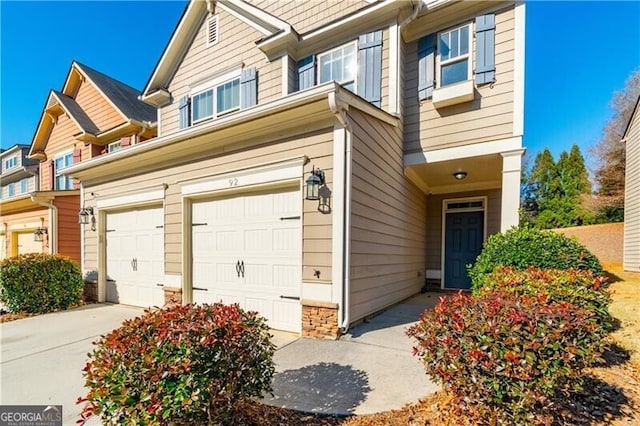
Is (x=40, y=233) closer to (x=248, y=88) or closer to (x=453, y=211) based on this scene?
(x=248, y=88)

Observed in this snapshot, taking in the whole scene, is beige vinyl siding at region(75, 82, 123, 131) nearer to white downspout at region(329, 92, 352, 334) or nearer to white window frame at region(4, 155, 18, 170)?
white window frame at region(4, 155, 18, 170)

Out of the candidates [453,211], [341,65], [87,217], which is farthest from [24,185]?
[453,211]

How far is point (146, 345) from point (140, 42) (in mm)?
12080

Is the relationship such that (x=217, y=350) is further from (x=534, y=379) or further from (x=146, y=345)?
(x=534, y=379)

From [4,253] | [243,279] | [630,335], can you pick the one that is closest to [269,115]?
[243,279]

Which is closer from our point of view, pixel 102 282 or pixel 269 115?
pixel 269 115

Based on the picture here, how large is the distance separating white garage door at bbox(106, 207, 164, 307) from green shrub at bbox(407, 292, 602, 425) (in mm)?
6041

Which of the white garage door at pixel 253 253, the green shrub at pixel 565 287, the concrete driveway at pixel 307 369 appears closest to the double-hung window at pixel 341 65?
the white garage door at pixel 253 253

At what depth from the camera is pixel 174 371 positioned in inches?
72.1

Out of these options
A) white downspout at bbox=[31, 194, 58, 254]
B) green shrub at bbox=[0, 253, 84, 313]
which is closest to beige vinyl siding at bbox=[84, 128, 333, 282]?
green shrub at bbox=[0, 253, 84, 313]

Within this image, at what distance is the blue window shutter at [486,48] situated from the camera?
571 centimetres

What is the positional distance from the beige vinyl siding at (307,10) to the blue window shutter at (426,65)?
1505 millimetres

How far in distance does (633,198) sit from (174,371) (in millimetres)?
13105

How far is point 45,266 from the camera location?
22.5 ft
